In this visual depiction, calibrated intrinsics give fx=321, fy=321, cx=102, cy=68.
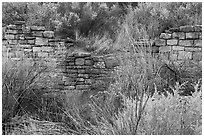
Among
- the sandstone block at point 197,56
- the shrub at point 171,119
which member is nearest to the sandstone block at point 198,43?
the sandstone block at point 197,56

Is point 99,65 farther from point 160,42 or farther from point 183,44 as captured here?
point 183,44

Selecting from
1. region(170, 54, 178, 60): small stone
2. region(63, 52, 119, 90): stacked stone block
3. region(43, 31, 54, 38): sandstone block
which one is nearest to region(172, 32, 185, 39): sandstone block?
region(170, 54, 178, 60): small stone

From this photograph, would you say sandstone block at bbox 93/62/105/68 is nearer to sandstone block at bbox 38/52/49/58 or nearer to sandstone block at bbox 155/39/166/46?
sandstone block at bbox 38/52/49/58

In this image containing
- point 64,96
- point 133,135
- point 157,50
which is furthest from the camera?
point 157,50

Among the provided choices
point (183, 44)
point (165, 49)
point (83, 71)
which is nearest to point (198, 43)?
point (183, 44)

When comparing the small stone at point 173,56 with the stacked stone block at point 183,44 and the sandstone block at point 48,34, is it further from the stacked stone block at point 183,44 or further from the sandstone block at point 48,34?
the sandstone block at point 48,34

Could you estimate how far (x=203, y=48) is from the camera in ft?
18.4

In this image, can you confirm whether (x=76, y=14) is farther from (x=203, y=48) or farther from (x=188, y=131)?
(x=188, y=131)

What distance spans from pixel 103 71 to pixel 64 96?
937 mm

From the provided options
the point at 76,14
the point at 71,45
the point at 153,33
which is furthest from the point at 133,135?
the point at 76,14

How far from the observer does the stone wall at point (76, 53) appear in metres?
5.85

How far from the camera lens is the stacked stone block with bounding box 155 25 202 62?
5.79 meters

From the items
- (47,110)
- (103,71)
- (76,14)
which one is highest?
(76,14)

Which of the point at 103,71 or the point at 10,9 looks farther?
the point at 10,9
